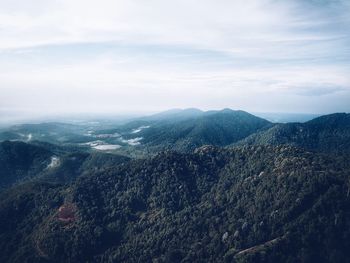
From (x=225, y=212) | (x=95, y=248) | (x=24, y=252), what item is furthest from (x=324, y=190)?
(x=24, y=252)

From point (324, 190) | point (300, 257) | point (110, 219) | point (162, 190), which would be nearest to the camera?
point (300, 257)

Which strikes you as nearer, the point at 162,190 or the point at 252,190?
the point at 252,190

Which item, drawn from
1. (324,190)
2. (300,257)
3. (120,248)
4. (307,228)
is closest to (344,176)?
(324,190)

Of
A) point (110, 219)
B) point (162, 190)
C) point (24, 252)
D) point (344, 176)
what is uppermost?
point (344, 176)

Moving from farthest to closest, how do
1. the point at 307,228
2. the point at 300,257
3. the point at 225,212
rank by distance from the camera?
the point at 225,212 → the point at 307,228 → the point at 300,257

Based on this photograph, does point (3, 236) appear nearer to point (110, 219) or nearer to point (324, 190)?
point (110, 219)

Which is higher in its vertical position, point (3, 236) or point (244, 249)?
point (244, 249)
